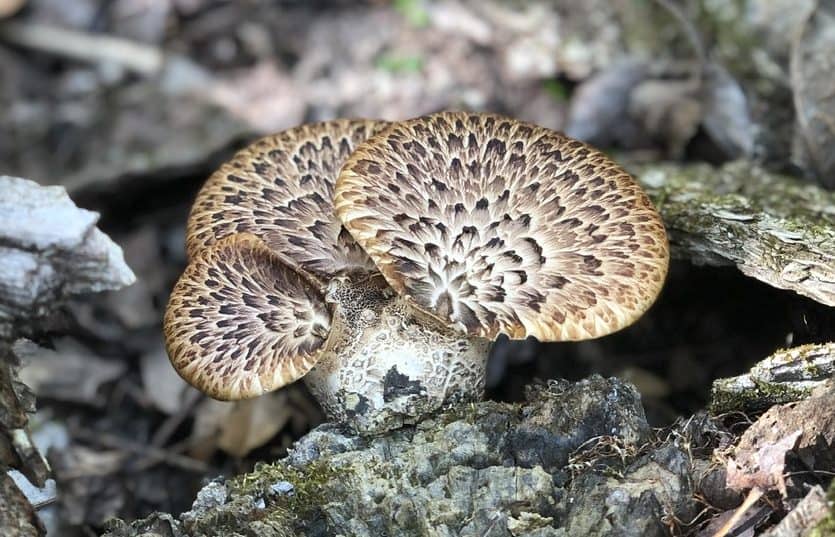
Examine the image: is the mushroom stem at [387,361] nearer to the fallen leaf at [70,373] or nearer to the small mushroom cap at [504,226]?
the small mushroom cap at [504,226]

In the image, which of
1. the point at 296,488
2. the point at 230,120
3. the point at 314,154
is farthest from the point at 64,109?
the point at 296,488

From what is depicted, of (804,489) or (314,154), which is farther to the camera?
(314,154)

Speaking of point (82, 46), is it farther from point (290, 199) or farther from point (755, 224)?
point (755, 224)

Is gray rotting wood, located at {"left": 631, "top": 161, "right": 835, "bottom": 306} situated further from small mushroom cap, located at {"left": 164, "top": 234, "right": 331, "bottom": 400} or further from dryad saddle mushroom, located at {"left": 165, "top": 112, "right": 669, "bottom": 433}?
small mushroom cap, located at {"left": 164, "top": 234, "right": 331, "bottom": 400}

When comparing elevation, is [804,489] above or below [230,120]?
above

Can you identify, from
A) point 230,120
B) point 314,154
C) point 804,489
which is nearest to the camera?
point 804,489

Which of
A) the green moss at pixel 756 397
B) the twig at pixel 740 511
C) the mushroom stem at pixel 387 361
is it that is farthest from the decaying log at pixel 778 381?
the mushroom stem at pixel 387 361

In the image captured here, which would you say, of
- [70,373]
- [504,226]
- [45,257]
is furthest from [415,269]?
[70,373]

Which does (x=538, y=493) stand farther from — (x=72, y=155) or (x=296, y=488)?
(x=72, y=155)
